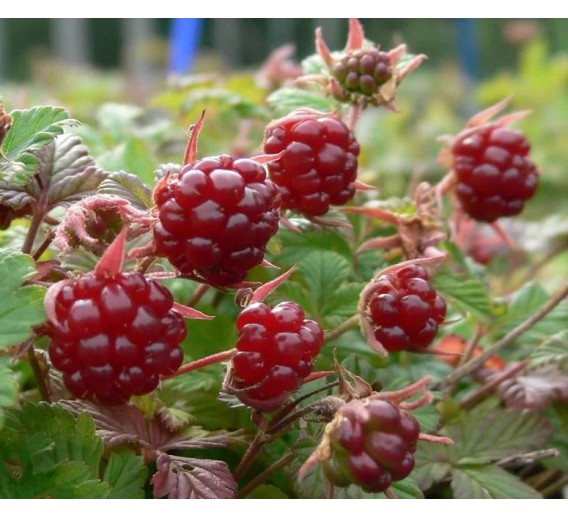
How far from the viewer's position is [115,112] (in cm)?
145

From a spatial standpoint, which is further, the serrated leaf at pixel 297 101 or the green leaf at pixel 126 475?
the serrated leaf at pixel 297 101

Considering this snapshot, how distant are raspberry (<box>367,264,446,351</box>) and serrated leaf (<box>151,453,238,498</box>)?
176mm

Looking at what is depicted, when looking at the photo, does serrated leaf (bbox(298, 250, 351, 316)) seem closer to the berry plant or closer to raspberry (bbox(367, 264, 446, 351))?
the berry plant

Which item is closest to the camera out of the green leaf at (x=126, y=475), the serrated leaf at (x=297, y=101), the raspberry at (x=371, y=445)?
the raspberry at (x=371, y=445)

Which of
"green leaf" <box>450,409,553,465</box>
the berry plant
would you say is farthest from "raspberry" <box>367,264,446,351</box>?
"green leaf" <box>450,409,553,465</box>

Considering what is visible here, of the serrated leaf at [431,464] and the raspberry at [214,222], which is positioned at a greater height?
the raspberry at [214,222]

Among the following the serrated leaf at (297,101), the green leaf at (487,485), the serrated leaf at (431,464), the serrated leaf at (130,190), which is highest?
the serrated leaf at (297,101)

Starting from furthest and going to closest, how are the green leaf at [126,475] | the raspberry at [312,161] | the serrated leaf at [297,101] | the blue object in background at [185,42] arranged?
1. the blue object in background at [185,42]
2. the serrated leaf at [297,101]
3. the raspberry at [312,161]
4. the green leaf at [126,475]

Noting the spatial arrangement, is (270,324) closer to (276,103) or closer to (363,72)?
(363,72)

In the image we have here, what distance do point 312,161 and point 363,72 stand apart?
157 mm

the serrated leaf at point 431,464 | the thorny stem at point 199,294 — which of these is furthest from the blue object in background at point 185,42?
the serrated leaf at point 431,464

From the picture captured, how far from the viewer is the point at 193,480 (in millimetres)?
685

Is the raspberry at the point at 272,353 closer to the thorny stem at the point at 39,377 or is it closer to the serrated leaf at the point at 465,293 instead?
the thorny stem at the point at 39,377

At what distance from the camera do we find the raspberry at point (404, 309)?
0.71 m
